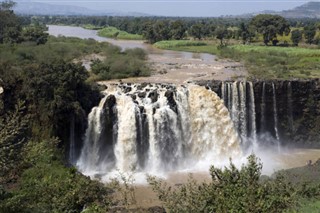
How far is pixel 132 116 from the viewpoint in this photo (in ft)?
70.4

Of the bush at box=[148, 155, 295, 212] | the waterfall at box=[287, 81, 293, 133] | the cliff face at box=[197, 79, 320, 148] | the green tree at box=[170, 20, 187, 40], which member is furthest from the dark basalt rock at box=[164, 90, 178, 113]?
the green tree at box=[170, 20, 187, 40]

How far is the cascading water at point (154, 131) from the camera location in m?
21.4

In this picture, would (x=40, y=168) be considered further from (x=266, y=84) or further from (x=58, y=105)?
(x=266, y=84)

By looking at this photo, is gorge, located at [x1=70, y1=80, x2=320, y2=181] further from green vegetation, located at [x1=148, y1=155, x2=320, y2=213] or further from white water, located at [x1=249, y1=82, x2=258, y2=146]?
green vegetation, located at [x1=148, y1=155, x2=320, y2=213]

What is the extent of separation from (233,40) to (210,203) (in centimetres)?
5973

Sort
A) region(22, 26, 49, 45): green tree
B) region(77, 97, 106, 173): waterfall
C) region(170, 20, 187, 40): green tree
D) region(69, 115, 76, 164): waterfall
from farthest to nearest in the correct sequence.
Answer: region(170, 20, 187, 40): green tree
region(22, 26, 49, 45): green tree
region(77, 97, 106, 173): waterfall
region(69, 115, 76, 164): waterfall

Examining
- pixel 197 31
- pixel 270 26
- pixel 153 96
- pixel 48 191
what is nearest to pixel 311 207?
pixel 48 191

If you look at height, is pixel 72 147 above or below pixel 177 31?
below

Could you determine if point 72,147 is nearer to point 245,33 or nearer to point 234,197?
point 234,197

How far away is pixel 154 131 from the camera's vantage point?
2167cm

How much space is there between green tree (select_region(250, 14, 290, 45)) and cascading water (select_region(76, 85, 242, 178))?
36.4 metres

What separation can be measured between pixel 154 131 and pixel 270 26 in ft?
129

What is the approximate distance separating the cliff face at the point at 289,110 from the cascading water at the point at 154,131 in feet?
10.0

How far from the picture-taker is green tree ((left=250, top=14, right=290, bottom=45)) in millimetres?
56906
